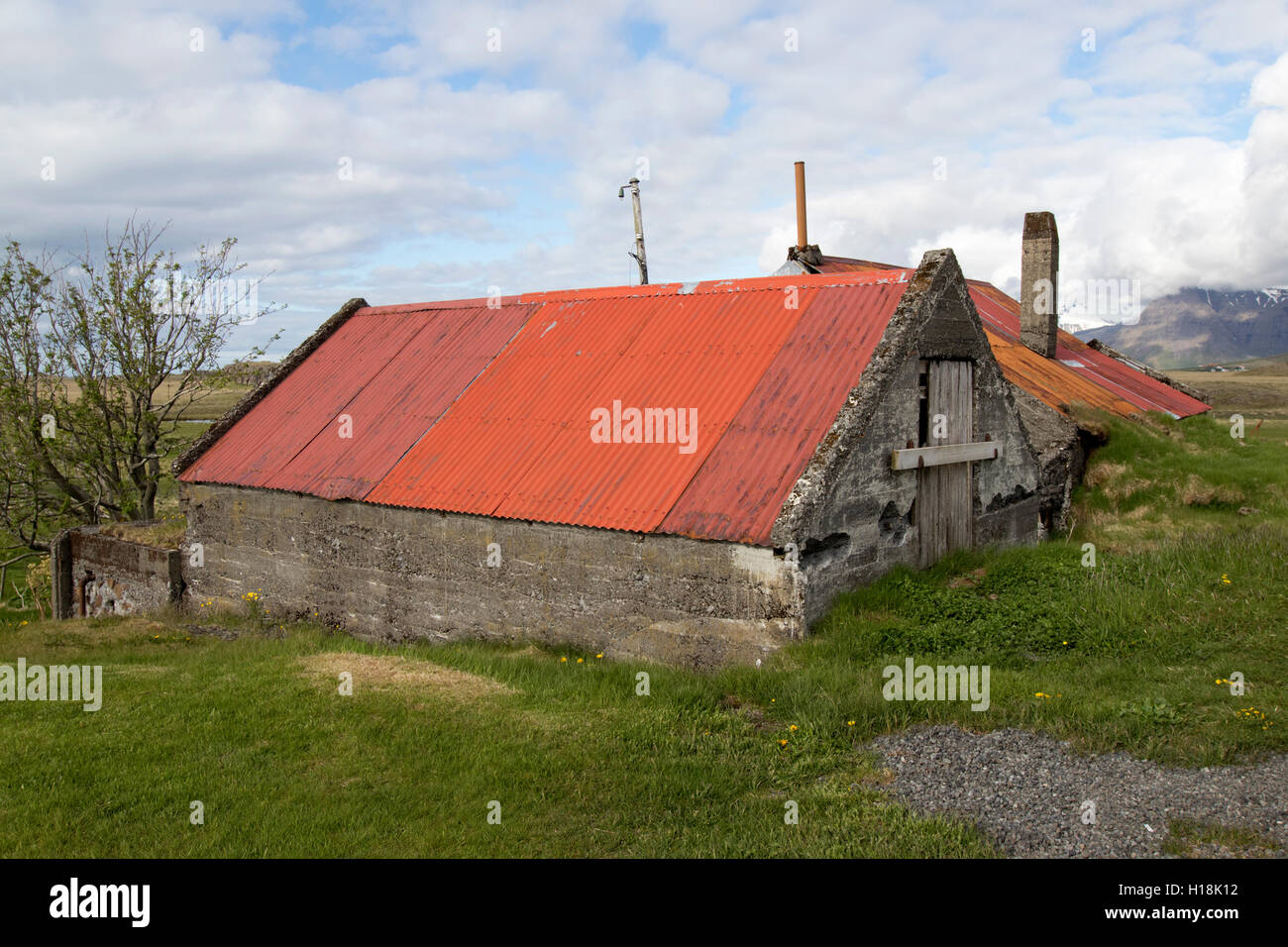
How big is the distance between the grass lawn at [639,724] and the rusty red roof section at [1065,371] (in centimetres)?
596

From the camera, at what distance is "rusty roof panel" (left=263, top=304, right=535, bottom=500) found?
1330 cm

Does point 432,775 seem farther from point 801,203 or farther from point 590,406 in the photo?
point 801,203

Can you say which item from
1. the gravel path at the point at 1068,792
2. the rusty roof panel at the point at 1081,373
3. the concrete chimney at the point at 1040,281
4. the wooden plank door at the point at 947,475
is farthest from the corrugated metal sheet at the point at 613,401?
the concrete chimney at the point at 1040,281

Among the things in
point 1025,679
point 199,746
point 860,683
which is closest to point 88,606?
point 199,746

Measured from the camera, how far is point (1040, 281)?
19.4 m

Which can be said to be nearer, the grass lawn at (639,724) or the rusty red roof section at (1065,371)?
the grass lawn at (639,724)

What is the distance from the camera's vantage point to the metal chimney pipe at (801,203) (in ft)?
72.8

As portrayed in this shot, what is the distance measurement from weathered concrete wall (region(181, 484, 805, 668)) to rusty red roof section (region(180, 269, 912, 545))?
0.94 ft

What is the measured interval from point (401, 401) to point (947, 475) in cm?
857

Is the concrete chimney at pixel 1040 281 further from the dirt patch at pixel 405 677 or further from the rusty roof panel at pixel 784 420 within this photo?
the dirt patch at pixel 405 677

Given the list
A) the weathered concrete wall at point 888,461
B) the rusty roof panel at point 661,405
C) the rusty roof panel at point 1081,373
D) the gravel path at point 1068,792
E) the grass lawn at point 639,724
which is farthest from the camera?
the rusty roof panel at point 1081,373

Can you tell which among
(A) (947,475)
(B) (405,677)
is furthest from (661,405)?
(B) (405,677)
